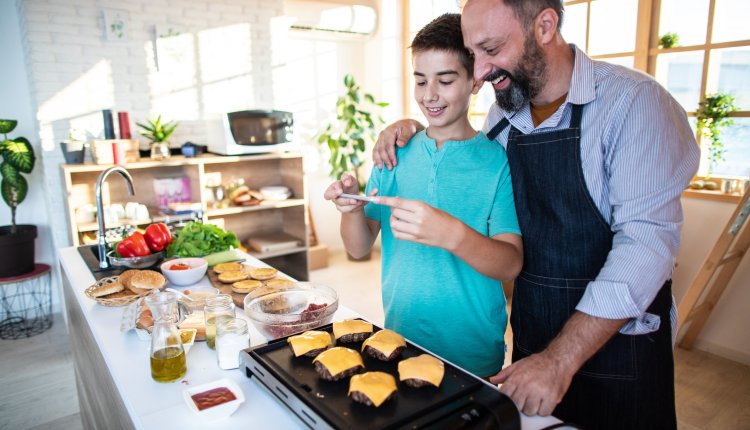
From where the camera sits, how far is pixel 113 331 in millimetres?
1432

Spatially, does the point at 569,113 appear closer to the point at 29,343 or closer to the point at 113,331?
the point at 113,331

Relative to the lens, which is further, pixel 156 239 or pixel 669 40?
pixel 669 40

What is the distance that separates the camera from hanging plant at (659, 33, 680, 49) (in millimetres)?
3248

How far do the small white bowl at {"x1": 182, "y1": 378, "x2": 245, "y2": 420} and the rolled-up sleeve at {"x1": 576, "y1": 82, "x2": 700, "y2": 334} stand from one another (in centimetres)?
76

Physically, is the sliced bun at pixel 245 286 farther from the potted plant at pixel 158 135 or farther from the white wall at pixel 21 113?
the white wall at pixel 21 113

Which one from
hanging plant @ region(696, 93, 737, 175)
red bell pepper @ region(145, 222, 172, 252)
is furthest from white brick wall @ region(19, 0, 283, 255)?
hanging plant @ region(696, 93, 737, 175)

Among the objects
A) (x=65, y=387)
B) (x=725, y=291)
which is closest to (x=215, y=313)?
(x=65, y=387)

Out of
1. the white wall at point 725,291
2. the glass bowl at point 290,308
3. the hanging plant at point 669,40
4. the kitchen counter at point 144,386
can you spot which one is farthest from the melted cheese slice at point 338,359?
the hanging plant at point 669,40

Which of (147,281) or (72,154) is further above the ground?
(72,154)

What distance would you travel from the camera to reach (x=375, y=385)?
0.90 m

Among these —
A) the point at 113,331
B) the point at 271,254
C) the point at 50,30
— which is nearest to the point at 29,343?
the point at 271,254

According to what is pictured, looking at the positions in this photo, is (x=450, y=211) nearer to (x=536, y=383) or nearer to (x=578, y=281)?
(x=578, y=281)

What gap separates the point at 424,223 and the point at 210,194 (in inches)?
130

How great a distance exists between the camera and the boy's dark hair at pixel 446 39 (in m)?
1.35
